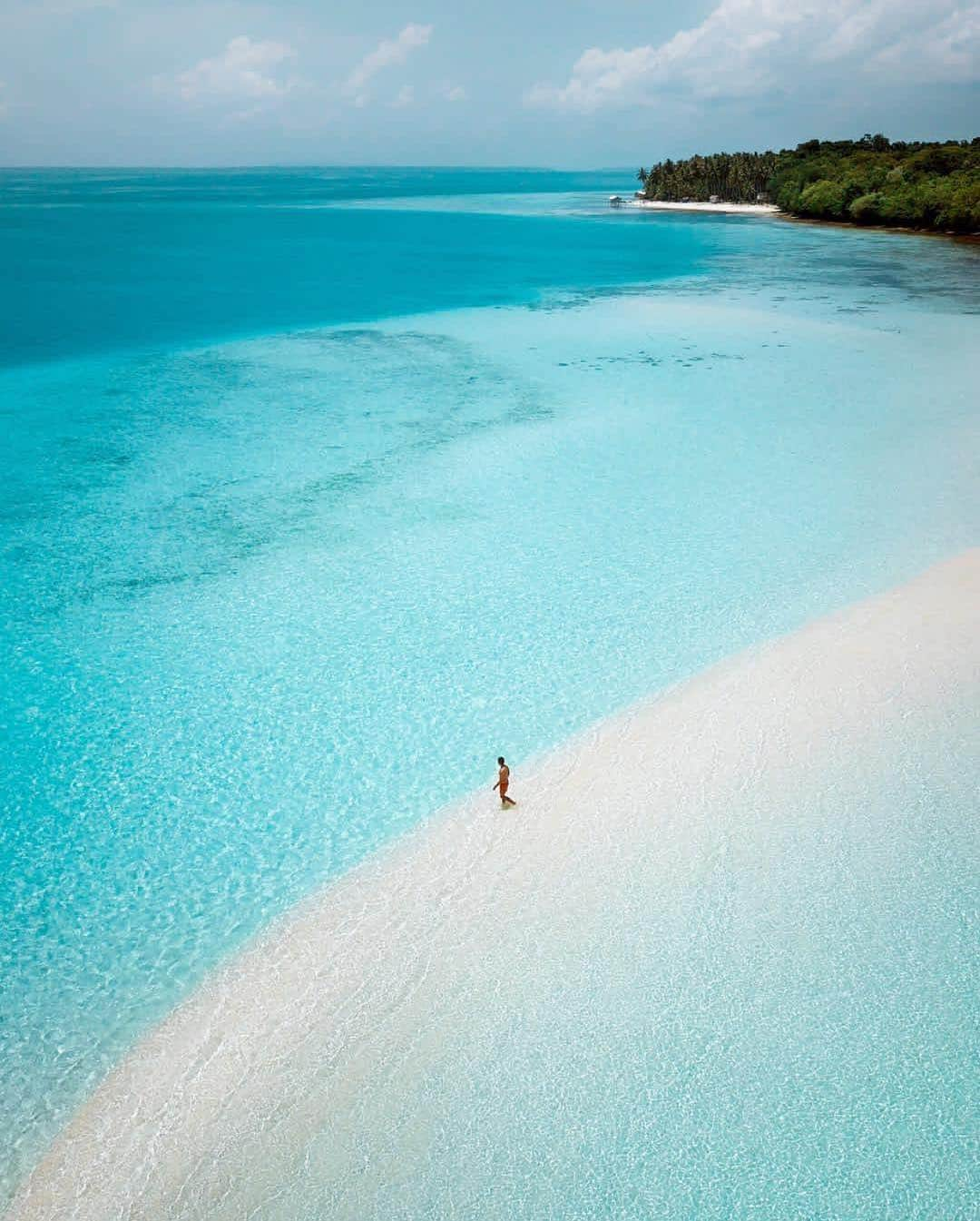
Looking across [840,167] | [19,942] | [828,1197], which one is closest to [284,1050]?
[19,942]

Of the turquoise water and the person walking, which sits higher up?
the person walking

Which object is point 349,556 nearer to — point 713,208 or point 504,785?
point 504,785

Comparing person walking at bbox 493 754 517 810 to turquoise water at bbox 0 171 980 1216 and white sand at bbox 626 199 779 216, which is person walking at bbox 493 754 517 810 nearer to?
turquoise water at bbox 0 171 980 1216

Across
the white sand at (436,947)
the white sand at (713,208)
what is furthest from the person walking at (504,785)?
the white sand at (713,208)

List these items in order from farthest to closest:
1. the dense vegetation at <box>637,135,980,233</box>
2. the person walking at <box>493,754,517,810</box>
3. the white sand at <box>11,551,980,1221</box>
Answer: the dense vegetation at <box>637,135,980,233</box>, the person walking at <box>493,754,517,810</box>, the white sand at <box>11,551,980,1221</box>

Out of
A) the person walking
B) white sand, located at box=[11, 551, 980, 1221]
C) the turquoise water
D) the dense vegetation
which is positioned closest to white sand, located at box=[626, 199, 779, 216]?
the dense vegetation

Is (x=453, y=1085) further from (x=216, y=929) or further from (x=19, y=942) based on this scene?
(x=19, y=942)

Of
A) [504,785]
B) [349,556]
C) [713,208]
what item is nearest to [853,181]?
[713,208]
